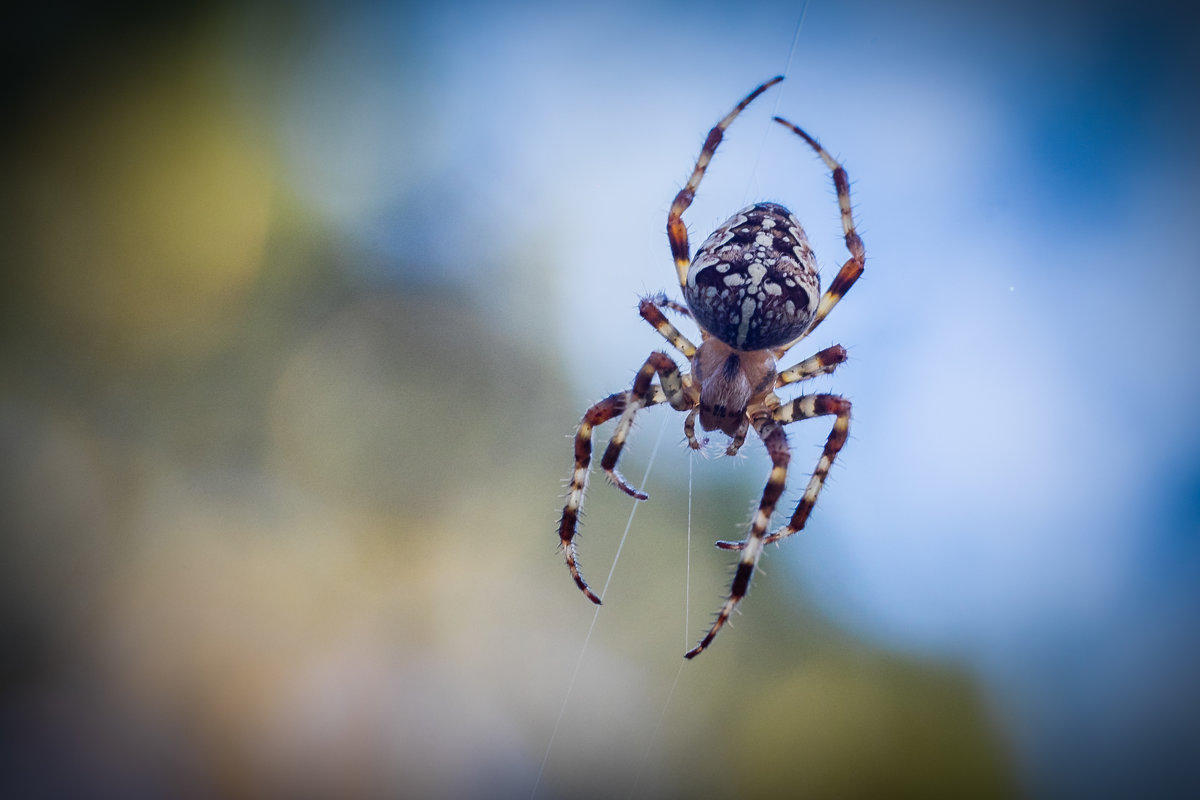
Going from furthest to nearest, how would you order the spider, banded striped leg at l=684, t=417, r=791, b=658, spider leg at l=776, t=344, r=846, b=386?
spider leg at l=776, t=344, r=846, b=386
the spider
banded striped leg at l=684, t=417, r=791, b=658

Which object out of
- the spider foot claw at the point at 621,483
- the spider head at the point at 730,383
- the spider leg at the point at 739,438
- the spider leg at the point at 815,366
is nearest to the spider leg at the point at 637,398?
the spider foot claw at the point at 621,483

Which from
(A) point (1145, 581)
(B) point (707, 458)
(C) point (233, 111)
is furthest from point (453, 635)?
(A) point (1145, 581)

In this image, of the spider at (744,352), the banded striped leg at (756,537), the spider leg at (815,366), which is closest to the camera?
the banded striped leg at (756,537)

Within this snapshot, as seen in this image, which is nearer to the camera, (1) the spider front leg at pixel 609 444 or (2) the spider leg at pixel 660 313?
(1) the spider front leg at pixel 609 444

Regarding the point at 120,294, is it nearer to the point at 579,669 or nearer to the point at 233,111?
the point at 233,111

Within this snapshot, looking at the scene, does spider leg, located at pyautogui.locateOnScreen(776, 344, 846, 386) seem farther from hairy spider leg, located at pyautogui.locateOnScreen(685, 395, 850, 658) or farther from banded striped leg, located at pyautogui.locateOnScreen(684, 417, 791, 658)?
banded striped leg, located at pyautogui.locateOnScreen(684, 417, 791, 658)

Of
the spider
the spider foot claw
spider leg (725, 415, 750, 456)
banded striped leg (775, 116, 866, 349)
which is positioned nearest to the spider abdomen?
the spider

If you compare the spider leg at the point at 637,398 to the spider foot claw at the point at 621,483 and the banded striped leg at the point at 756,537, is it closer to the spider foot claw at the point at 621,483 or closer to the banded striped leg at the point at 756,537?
the spider foot claw at the point at 621,483
